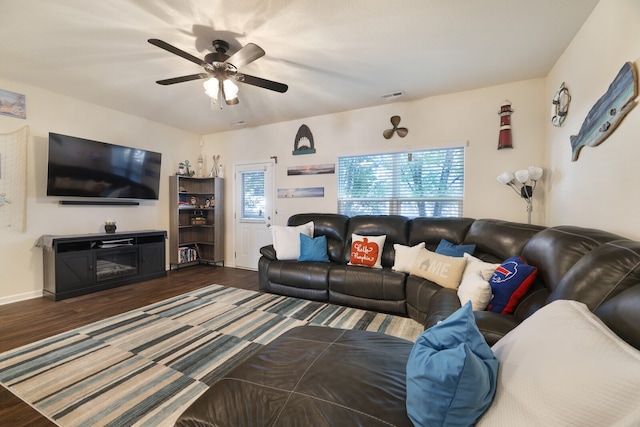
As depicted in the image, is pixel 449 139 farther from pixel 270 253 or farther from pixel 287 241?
pixel 270 253

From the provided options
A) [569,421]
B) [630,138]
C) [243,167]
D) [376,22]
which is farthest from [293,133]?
[569,421]

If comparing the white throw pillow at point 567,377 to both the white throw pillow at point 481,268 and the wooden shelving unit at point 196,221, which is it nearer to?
the white throw pillow at point 481,268

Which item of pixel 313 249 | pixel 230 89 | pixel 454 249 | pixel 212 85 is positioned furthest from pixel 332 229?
pixel 212 85

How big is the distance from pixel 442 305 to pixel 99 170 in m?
4.70

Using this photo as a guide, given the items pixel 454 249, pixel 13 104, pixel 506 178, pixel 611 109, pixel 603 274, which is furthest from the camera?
pixel 13 104

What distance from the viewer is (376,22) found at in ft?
6.86

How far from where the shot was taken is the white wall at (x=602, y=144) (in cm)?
156

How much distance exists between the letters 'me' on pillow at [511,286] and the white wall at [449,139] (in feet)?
5.93

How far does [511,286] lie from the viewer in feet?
5.65

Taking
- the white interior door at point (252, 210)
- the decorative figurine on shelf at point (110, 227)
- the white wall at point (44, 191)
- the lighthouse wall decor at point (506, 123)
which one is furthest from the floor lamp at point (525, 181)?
the white wall at point (44, 191)

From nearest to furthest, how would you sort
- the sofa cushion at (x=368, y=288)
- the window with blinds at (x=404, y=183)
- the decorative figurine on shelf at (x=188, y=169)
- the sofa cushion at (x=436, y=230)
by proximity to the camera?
the sofa cushion at (x=368, y=288) < the sofa cushion at (x=436, y=230) < the window with blinds at (x=404, y=183) < the decorative figurine on shelf at (x=188, y=169)

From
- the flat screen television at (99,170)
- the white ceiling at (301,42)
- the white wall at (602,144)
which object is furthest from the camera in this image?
the flat screen television at (99,170)

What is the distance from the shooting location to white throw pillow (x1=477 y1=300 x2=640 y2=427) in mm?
556

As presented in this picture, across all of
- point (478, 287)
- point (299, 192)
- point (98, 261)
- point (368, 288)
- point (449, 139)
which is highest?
point (449, 139)
